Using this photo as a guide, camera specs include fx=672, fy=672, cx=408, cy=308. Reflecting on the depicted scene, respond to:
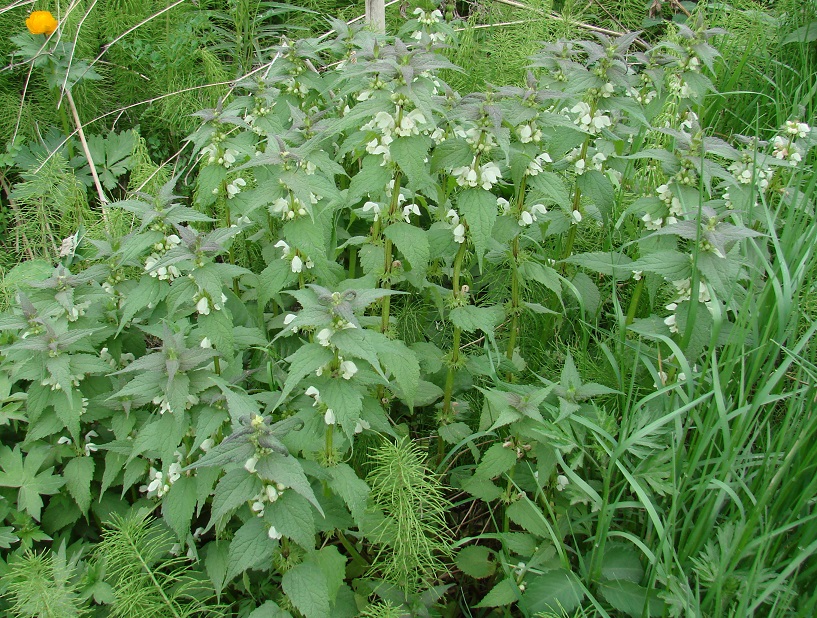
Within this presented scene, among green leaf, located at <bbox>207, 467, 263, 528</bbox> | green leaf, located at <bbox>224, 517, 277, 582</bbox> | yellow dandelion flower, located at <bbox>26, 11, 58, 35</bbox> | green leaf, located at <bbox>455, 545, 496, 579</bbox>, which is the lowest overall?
green leaf, located at <bbox>455, 545, 496, 579</bbox>

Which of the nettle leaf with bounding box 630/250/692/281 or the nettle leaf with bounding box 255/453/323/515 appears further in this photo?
the nettle leaf with bounding box 630/250/692/281

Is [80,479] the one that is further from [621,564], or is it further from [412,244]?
[621,564]

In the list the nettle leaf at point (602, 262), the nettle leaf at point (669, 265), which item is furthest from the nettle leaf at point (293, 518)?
the nettle leaf at point (602, 262)

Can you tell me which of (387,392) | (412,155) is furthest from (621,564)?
(412,155)

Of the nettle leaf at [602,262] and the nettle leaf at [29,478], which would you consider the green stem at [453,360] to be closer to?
the nettle leaf at [602,262]

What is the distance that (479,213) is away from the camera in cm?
→ 192

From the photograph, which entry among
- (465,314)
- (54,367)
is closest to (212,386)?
(54,367)

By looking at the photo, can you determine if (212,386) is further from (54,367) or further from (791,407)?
(791,407)

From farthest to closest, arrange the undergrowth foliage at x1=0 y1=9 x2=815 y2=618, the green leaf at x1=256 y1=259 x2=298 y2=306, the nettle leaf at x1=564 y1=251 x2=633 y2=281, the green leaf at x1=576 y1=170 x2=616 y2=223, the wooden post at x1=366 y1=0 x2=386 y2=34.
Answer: the wooden post at x1=366 y1=0 x2=386 y2=34 < the green leaf at x1=576 y1=170 x2=616 y2=223 < the nettle leaf at x1=564 y1=251 x2=633 y2=281 < the green leaf at x1=256 y1=259 x2=298 y2=306 < the undergrowth foliage at x1=0 y1=9 x2=815 y2=618

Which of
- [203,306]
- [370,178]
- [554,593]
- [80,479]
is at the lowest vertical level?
[554,593]

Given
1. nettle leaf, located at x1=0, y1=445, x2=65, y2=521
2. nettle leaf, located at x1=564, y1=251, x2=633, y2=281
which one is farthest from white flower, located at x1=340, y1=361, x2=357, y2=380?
nettle leaf, located at x1=0, y1=445, x2=65, y2=521

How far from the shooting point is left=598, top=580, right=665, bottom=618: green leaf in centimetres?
175

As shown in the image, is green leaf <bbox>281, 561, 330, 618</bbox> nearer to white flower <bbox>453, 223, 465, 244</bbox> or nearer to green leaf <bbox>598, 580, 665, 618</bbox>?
green leaf <bbox>598, 580, 665, 618</bbox>

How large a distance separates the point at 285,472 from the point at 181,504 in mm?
565
